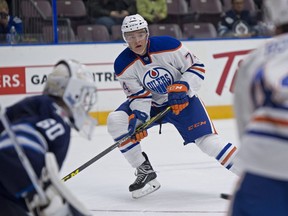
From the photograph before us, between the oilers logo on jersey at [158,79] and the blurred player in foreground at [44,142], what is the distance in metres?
1.84

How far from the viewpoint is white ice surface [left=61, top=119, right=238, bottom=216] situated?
363 cm

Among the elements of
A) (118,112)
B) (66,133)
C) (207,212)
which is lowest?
(207,212)

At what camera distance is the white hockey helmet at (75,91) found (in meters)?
2.08

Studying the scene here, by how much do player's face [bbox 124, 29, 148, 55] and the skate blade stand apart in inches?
27.7

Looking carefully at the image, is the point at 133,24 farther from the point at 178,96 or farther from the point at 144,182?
the point at 144,182

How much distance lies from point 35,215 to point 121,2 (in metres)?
4.93

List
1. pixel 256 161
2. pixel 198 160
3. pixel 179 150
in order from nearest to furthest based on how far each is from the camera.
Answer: pixel 256 161
pixel 198 160
pixel 179 150

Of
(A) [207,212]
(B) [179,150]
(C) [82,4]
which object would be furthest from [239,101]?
(C) [82,4]

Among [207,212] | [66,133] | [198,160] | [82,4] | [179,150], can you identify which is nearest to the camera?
[66,133]

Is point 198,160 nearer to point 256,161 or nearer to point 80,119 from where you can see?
point 80,119

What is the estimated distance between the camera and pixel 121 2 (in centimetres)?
683

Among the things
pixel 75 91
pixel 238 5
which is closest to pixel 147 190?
A: pixel 75 91

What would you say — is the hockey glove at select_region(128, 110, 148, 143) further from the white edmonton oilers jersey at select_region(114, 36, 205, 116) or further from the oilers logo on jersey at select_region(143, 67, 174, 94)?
the oilers logo on jersey at select_region(143, 67, 174, 94)

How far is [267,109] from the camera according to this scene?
1667mm
